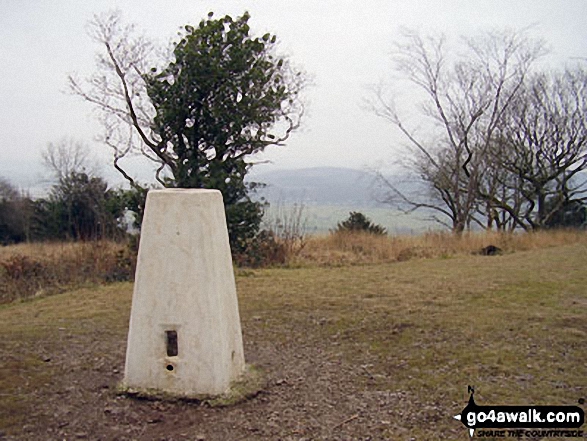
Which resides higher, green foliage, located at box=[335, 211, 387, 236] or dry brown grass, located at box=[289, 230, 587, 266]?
green foliage, located at box=[335, 211, 387, 236]

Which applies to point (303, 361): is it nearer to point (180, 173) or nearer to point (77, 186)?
point (180, 173)

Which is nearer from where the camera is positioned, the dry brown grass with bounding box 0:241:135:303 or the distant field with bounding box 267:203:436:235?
the dry brown grass with bounding box 0:241:135:303

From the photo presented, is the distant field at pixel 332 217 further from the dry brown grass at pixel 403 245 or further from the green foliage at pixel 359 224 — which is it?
the dry brown grass at pixel 403 245

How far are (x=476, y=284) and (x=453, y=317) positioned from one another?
2287mm

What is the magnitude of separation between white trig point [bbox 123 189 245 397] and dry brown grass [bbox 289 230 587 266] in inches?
298

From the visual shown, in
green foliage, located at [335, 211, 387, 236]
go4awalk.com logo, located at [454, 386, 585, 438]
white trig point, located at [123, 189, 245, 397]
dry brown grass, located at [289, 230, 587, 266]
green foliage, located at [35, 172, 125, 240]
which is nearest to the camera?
go4awalk.com logo, located at [454, 386, 585, 438]

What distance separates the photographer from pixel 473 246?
13945mm

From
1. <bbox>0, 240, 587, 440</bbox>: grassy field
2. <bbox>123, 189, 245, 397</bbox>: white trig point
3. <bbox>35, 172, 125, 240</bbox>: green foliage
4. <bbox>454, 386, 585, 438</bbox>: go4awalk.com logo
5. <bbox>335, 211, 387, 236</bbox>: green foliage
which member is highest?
<bbox>35, 172, 125, 240</bbox>: green foliage

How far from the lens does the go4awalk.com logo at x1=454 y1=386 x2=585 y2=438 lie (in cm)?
337

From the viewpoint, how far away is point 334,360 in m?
4.85

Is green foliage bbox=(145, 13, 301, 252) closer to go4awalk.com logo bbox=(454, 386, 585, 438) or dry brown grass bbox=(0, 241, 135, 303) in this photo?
dry brown grass bbox=(0, 241, 135, 303)

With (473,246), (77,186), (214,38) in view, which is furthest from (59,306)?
A: (77,186)

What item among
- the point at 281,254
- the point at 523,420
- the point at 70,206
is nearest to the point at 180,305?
the point at 523,420

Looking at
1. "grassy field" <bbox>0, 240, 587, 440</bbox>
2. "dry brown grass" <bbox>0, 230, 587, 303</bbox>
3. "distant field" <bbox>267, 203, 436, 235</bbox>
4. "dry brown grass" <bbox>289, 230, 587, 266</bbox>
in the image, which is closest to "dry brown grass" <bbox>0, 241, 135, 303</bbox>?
"dry brown grass" <bbox>0, 230, 587, 303</bbox>
